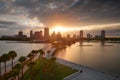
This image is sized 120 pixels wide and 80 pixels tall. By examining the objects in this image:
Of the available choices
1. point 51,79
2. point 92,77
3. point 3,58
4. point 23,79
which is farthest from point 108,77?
point 3,58

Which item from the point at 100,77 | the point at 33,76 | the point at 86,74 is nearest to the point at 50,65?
the point at 33,76

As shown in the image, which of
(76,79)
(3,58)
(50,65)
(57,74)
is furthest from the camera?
(50,65)

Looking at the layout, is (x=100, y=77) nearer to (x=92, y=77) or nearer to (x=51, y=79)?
(x=92, y=77)

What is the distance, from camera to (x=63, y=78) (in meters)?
32.4

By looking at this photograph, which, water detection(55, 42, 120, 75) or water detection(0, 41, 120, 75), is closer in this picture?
water detection(55, 42, 120, 75)

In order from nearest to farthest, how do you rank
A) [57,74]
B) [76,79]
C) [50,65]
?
[76,79], [57,74], [50,65]

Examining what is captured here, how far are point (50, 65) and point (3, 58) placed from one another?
15.4m

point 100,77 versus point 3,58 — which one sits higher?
point 3,58

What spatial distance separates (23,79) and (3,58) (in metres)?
10.8

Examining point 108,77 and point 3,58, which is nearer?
point 108,77

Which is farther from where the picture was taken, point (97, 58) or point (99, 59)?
point (97, 58)

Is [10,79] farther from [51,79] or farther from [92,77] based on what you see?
[92,77]

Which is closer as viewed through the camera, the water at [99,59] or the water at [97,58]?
the water at [99,59]

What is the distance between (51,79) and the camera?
3266 cm
